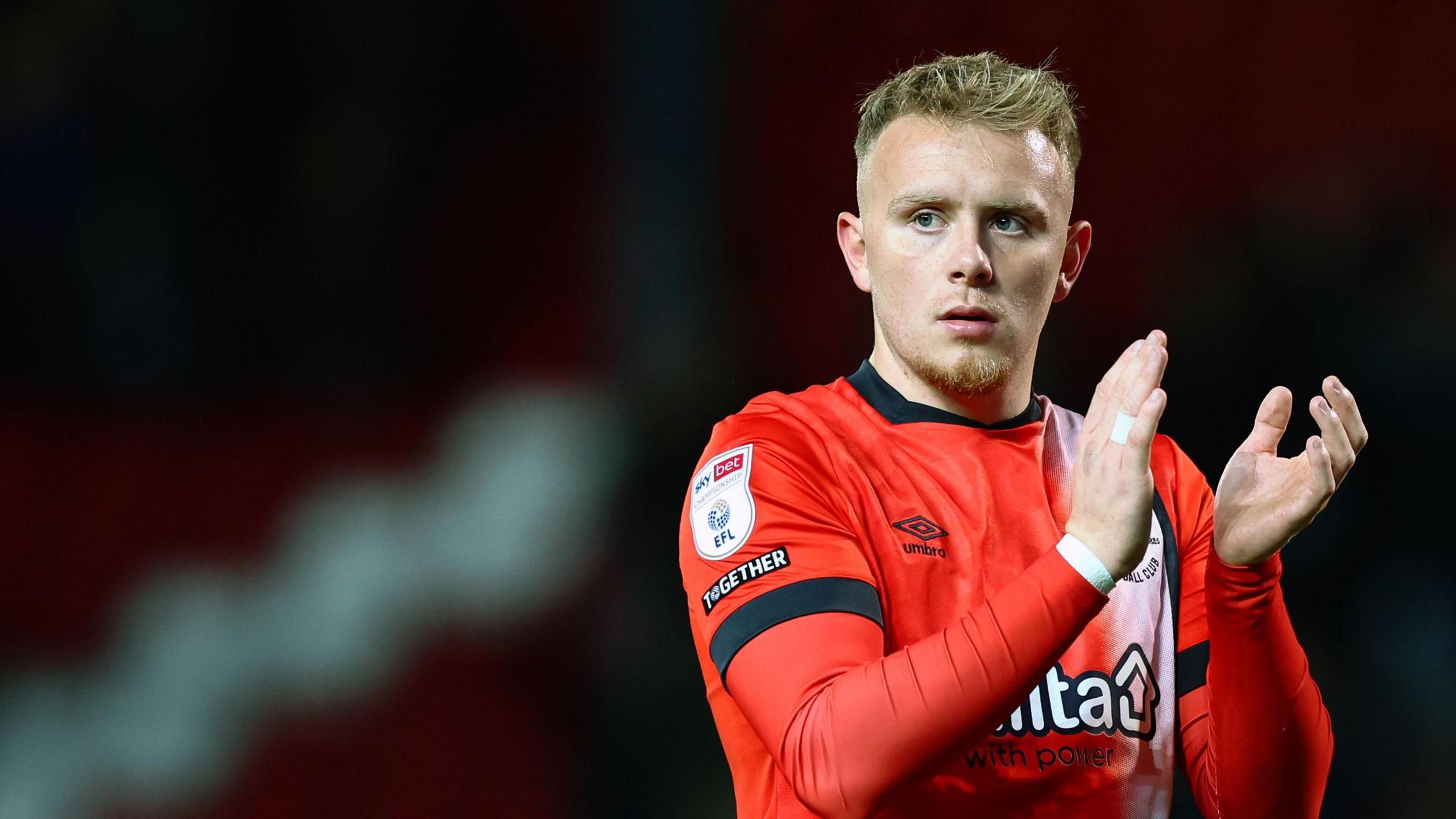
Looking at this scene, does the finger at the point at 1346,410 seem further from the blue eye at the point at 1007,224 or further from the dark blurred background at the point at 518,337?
the dark blurred background at the point at 518,337

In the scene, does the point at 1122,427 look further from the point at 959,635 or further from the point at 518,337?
the point at 518,337

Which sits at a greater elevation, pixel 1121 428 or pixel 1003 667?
pixel 1121 428

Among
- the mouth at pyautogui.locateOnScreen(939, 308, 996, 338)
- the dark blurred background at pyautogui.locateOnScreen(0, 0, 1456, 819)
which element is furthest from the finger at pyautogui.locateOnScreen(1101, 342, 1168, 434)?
the dark blurred background at pyautogui.locateOnScreen(0, 0, 1456, 819)

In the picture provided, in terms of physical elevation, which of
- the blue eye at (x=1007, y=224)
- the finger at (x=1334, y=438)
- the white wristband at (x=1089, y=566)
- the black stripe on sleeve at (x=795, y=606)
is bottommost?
the white wristband at (x=1089, y=566)

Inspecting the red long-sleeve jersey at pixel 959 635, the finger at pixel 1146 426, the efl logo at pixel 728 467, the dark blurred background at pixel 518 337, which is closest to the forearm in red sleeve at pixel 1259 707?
the red long-sleeve jersey at pixel 959 635

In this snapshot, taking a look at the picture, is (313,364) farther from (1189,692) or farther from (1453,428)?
(1453,428)

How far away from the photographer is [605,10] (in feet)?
16.6

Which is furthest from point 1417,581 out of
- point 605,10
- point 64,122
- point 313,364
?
point 64,122

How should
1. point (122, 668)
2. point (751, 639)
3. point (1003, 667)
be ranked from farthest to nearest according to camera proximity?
point (122, 668) < point (751, 639) < point (1003, 667)

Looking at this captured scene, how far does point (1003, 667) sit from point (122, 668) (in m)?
3.65

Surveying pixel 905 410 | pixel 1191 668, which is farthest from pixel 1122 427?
pixel 1191 668

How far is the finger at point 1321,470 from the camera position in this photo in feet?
6.18

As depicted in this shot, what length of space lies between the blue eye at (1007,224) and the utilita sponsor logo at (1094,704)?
673mm

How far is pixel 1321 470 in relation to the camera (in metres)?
1.89
